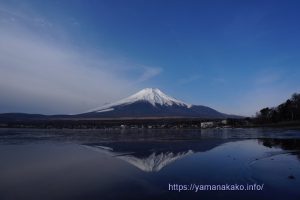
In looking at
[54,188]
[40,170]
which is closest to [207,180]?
Answer: [54,188]

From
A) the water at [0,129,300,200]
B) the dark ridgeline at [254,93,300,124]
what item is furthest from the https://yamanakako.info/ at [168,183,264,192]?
the dark ridgeline at [254,93,300,124]

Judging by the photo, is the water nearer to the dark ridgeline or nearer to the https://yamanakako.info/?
the https://yamanakako.info/

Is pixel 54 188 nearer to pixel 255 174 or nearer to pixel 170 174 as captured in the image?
pixel 170 174

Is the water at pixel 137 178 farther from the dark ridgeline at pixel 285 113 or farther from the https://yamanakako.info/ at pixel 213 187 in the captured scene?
the dark ridgeline at pixel 285 113

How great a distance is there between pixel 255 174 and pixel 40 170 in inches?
386

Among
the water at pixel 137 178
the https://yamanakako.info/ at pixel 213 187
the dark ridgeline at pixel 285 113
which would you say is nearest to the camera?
the water at pixel 137 178

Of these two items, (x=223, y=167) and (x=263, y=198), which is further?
(x=223, y=167)

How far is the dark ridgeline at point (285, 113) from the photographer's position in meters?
122

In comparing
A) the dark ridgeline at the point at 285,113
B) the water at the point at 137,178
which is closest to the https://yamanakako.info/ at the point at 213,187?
the water at the point at 137,178

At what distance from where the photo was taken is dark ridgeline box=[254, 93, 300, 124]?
4822 inches

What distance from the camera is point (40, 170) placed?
17109mm

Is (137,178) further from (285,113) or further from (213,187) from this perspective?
(285,113)

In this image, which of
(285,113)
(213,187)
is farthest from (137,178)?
(285,113)

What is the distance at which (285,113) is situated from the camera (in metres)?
130
